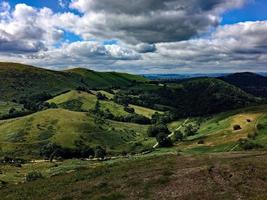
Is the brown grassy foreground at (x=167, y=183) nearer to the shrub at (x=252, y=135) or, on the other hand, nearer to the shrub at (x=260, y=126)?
the shrub at (x=252, y=135)

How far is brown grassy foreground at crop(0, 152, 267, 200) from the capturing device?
138 ft

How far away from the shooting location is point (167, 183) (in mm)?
46531

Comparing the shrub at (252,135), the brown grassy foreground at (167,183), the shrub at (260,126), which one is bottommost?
the shrub at (252,135)

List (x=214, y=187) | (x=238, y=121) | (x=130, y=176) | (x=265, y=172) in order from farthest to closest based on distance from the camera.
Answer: (x=238, y=121), (x=130, y=176), (x=265, y=172), (x=214, y=187)

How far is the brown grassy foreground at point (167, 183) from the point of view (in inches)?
1654

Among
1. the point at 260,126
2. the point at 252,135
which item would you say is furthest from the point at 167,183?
the point at 260,126

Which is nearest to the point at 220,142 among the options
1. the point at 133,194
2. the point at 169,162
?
the point at 169,162

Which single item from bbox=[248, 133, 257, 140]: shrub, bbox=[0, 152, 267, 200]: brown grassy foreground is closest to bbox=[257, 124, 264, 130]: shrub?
bbox=[248, 133, 257, 140]: shrub

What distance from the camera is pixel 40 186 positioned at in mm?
55375

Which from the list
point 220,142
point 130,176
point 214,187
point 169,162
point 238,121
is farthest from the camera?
point 238,121

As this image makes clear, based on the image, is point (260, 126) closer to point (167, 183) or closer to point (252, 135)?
point (252, 135)

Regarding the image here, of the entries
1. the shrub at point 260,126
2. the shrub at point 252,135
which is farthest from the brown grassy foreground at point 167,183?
the shrub at point 260,126

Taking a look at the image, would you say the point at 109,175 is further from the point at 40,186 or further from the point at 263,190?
the point at 263,190

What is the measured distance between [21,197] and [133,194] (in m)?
15.7
